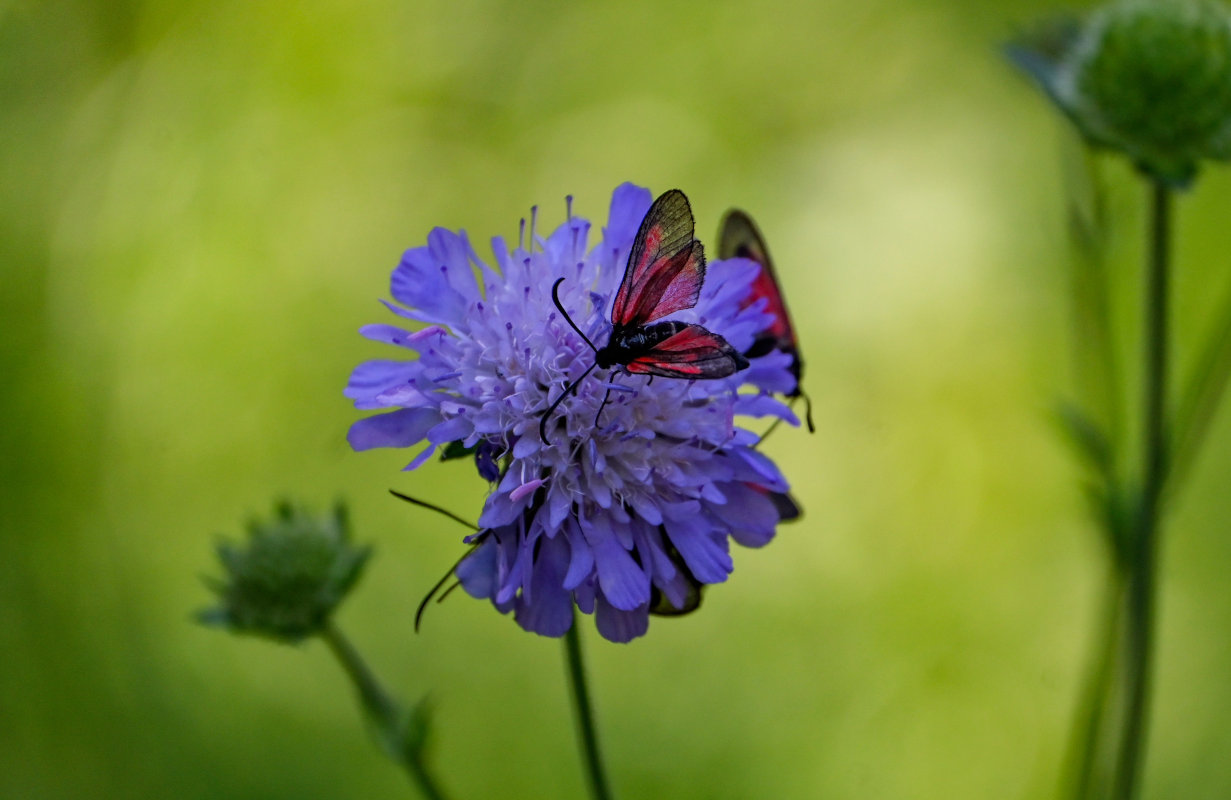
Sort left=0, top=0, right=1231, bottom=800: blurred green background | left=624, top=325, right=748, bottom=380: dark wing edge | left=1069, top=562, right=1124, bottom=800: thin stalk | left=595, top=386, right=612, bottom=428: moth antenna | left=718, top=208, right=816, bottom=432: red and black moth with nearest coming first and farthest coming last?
left=624, top=325, right=748, bottom=380: dark wing edge < left=595, top=386, right=612, bottom=428: moth antenna < left=718, top=208, right=816, bottom=432: red and black moth < left=1069, top=562, right=1124, bottom=800: thin stalk < left=0, top=0, right=1231, bottom=800: blurred green background

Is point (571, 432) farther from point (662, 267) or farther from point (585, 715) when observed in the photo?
point (585, 715)

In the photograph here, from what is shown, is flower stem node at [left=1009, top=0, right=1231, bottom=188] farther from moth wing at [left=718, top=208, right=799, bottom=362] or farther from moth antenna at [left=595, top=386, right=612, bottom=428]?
moth antenna at [left=595, top=386, right=612, bottom=428]

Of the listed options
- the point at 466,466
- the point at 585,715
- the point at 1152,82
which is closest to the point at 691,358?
the point at 585,715

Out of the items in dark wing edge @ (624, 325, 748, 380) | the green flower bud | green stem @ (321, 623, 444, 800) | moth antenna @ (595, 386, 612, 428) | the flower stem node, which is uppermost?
the flower stem node

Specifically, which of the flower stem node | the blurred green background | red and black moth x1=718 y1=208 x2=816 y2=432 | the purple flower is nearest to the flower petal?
the purple flower

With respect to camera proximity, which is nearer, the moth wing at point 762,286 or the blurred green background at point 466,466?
the moth wing at point 762,286

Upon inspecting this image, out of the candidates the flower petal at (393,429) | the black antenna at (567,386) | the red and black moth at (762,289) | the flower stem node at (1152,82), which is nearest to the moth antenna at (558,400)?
the black antenna at (567,386)

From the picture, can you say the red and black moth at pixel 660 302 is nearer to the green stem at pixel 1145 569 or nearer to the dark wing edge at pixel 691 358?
the dark wing edge at pixel 691 358

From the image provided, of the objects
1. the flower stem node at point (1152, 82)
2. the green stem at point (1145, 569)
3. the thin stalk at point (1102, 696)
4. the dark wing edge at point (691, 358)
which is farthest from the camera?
the flower stem node at point (1152, 82)
